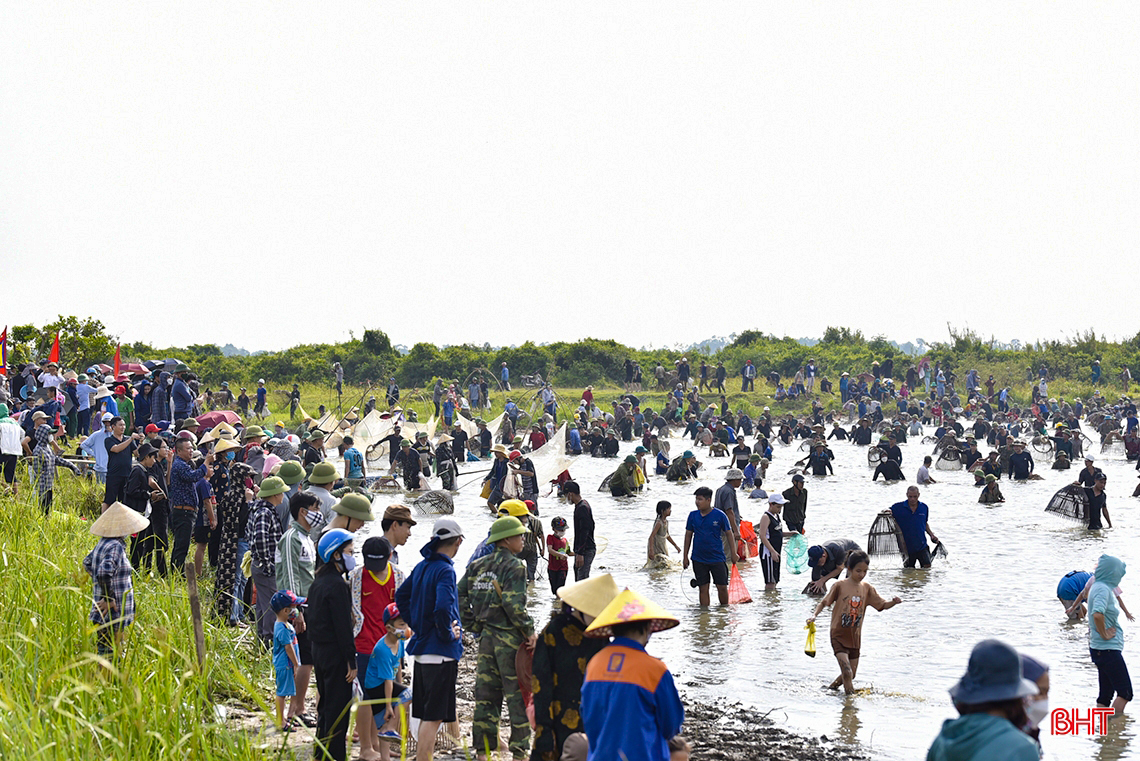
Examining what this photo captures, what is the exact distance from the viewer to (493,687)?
19.5 feet

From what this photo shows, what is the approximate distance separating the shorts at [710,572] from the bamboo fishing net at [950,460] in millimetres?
21182

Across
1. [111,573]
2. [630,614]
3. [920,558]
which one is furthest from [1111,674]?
[920,558]

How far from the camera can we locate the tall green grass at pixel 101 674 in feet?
15.2

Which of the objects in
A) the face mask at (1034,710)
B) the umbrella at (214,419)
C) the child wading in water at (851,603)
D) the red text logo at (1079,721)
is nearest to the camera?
the face mask at (1034,710)

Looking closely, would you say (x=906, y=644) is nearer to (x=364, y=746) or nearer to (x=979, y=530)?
(x=364, y=746)

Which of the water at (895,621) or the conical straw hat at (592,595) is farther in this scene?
the water at (895,621)

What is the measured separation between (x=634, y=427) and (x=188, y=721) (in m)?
35.8

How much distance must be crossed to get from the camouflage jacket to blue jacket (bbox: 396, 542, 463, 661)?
0.80 ft

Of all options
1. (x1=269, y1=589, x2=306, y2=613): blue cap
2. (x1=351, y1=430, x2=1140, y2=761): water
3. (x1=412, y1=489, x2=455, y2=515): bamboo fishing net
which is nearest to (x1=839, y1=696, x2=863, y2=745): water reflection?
(x1=351, y1=430, x2=1140, y2=761): water

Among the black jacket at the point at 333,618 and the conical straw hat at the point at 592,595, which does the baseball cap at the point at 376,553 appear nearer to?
the black jacket at the point at 333,618

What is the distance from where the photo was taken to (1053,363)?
59.8 metres

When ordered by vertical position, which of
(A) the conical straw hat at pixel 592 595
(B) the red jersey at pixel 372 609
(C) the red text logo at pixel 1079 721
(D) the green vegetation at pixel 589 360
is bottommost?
(C) the red text logo at pixel 1079 721

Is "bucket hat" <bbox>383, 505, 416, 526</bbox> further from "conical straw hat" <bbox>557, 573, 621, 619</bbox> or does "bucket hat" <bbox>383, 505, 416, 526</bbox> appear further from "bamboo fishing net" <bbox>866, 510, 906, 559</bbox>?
"bamboo fishing net" <bbox>866, 510, 906, 559</bbox>

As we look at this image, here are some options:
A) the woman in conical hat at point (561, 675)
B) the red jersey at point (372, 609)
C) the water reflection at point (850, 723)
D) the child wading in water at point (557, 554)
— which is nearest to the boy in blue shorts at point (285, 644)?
the red jersey at point (372, 609)
